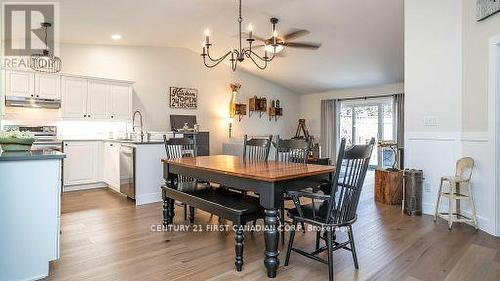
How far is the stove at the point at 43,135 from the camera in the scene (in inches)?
189

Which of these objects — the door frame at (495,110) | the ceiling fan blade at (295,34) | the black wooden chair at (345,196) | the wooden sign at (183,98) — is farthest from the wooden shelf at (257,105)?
the black wooden chair at (345,196)

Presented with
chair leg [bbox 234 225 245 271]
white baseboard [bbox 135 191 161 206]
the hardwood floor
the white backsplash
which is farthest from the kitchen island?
the white backsplash

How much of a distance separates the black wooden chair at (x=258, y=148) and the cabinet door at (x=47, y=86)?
3.76m

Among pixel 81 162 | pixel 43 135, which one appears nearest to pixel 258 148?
pixel 81 162

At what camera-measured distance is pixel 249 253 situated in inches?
101

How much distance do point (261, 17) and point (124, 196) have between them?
147 inches

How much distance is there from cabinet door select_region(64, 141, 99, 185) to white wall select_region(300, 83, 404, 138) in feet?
20.5

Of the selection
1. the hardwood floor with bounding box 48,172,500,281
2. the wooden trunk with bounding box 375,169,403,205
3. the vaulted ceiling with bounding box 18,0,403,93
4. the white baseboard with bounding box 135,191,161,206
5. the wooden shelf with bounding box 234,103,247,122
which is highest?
the vaulted ceiling with bounding box 18,0,403,93

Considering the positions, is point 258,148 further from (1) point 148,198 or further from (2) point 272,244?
(1) point 148,198

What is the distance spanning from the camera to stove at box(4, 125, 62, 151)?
4789 mm

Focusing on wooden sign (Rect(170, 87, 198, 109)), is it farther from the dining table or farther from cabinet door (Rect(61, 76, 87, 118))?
the dining table

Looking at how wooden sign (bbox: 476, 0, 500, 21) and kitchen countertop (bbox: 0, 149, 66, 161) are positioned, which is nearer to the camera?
kitchen countertop (bbox: 0, 149, 66, 161)

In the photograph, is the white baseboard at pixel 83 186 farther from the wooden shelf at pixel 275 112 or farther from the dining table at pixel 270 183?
the wooden shelf at pixel 275 112

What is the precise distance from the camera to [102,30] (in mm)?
5043
